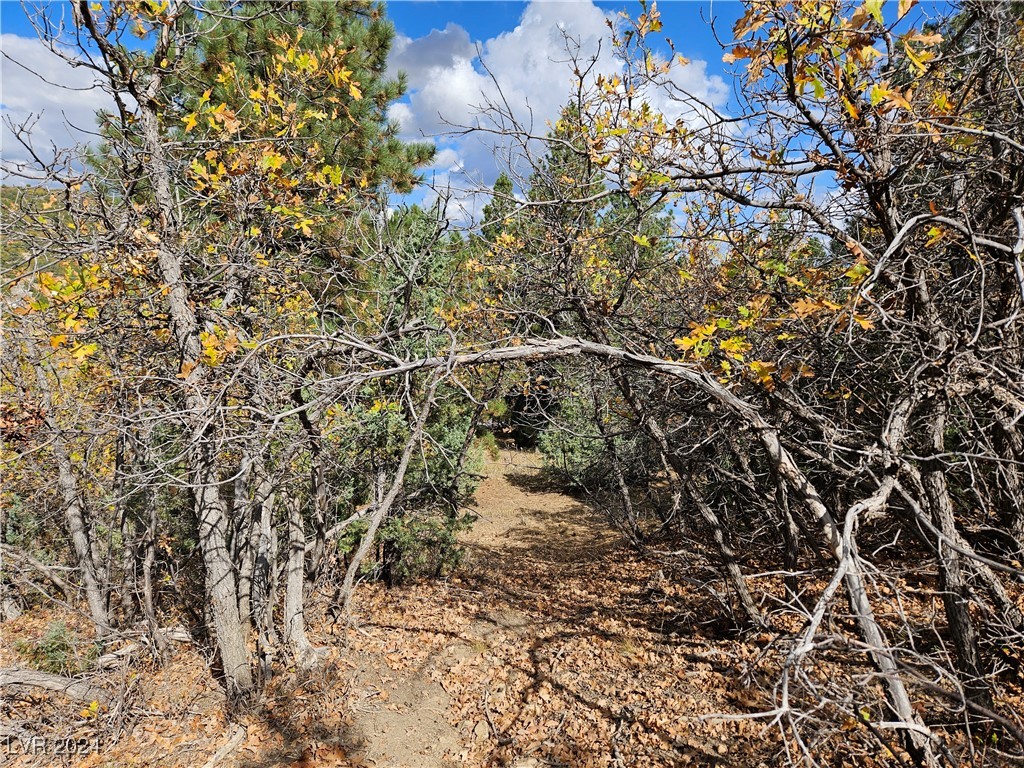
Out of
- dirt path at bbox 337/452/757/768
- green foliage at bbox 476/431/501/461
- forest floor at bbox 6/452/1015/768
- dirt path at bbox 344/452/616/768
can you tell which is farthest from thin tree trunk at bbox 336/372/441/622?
green foliage at bbox 476/431/501/461

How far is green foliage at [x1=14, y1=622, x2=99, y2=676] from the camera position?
17.1 ft

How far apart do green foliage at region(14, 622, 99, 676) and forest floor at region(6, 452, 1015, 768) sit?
32 centimetres

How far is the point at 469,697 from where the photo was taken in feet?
16.8

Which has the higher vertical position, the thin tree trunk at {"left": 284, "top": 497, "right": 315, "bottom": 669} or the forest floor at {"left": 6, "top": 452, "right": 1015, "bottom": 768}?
the thin tree trunk at {"left": 284, "top": 497, "right": 315, "bottom": 669}

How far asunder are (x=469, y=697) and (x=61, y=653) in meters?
3.96

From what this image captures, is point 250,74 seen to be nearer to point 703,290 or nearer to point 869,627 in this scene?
point 703,290

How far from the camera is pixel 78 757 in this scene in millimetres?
4375

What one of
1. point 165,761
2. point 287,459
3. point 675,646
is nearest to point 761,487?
point 675,646

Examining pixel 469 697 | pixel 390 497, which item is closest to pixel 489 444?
pixel 469 697

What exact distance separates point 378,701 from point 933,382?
505 centimetres

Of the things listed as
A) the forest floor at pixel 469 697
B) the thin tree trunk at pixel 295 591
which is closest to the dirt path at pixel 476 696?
the forest floor at pixel 469 697

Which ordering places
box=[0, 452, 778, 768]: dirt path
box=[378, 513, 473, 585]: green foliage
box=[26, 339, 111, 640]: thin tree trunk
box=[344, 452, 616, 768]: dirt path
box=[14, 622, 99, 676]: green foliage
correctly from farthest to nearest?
box=[378, 513, 473, 585]: green foliage, box=[14, 622, 99, 676]: green foliage, box=[26, 339, 111, 640]: thin tree trunk, box=[344, 452, 616, 768]: dirt path, box=[0, 452, 778, 768]: dirt path

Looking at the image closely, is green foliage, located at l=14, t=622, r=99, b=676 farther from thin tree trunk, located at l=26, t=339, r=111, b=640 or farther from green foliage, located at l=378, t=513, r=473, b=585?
green foliage, located at l=378, t=513, r=473, b=585

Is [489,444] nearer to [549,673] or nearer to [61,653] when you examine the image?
[549,673]
